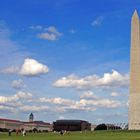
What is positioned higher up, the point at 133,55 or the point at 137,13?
the point at 137,13

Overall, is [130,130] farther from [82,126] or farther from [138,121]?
[82,126]

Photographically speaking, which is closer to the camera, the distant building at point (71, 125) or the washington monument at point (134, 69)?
the washington monument at point (134, 69)

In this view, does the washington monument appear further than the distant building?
No

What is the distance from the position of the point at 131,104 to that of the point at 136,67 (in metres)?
6.66

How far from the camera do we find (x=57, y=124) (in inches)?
6959

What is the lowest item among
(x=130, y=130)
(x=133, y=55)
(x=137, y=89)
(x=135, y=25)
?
(x=130, y=130)

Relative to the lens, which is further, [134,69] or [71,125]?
[71,125]

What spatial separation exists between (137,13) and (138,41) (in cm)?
500

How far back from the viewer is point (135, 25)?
80312 mm

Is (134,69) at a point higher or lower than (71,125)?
higher

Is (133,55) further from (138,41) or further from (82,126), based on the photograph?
(82,126)

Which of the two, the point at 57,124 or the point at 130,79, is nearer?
the point at 130,79

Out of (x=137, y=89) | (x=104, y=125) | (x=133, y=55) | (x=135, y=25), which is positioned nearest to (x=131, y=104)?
(x=137, y=89)

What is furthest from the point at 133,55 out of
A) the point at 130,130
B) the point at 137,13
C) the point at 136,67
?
the point at 130,130
